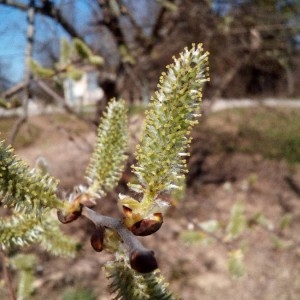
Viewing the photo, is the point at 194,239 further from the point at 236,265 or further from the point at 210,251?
the point at 210,251

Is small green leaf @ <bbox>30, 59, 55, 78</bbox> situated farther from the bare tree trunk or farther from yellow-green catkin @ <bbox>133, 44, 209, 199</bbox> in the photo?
yellow-green catkin @ <bbox>133, 44, 209, 199</bbox>

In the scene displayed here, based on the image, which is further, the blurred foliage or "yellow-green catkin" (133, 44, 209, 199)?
the blurred foliage

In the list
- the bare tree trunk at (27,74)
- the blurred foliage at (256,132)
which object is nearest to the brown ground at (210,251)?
the bare tree trunk at (27,74)

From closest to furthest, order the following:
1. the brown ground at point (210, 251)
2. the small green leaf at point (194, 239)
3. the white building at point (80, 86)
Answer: the small green leaf at point (194, 239) → the white building at point (80, 86) → the brown ground at point (210, 251)

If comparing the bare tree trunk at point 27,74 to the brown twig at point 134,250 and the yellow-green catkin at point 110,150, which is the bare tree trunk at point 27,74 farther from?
the brown twig at point 134,250

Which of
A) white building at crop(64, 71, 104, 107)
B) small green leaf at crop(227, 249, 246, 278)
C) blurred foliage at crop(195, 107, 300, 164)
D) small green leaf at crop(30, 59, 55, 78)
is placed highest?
small green leaf at crop(30, 59, 55, 78)

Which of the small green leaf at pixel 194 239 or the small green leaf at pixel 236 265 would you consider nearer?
the small green leaf at pixel 236 265

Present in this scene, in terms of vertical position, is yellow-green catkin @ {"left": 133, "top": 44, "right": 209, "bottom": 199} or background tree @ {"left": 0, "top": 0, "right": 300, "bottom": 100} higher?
yellow-green catkin @ {"left": 133, "top": 44, "right": 209, "bottom": 199}

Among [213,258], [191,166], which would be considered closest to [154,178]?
[213,258]

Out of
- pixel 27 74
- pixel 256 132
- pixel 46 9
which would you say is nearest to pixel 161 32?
pixel 46 9

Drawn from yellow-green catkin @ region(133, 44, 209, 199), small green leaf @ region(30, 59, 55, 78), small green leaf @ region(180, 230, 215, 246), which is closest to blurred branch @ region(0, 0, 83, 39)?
small green leaf @ region(30, 59, 55, 78)
